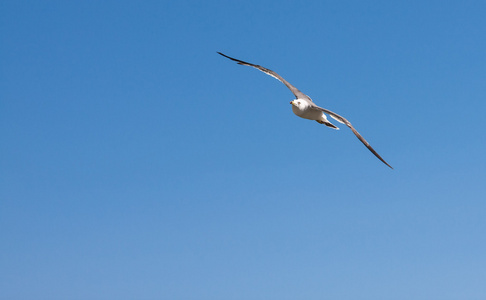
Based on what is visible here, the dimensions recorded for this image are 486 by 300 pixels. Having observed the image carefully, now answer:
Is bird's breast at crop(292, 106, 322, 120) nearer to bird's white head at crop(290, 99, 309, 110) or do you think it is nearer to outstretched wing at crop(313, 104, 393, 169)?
bird's white head at crop(290, 99, 309, 110)

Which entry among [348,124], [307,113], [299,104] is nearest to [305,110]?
[307,113]

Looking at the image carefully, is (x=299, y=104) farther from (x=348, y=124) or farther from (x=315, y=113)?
(x=348, y=124)

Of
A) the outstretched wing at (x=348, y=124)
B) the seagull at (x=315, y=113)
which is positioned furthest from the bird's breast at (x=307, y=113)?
the outstretched wing at (x=348, y=124)

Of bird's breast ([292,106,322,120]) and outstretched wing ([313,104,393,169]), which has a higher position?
bird's breast ([292,106,322,120])

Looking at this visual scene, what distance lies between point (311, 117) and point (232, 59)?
12150mm

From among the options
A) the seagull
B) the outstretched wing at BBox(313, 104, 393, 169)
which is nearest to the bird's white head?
the seagull

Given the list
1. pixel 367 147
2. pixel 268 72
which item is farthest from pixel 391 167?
pixel 268 72

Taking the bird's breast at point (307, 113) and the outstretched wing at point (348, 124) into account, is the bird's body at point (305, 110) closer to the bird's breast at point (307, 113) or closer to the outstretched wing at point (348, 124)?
the bird's breast at point (307, 113)

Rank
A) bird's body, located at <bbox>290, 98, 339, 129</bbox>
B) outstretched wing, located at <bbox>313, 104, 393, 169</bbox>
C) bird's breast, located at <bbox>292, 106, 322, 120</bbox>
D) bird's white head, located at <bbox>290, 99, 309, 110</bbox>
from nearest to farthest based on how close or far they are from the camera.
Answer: outstretched wing, located at <bbox>313, 104, 393, 169</bbox>
bird's white head, located at <bbox>290, 99, 309, 110</bbox>
bird's body, located at <bbox>290, 98, 339, 129</bbox>
bird's breast, located at <bbox>292, 106, 322, 120</bbox>

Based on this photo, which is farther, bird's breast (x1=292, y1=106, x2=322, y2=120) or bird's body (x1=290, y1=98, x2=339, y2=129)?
bird's breast (x1=292, y1=106, x2=322, y2=120)

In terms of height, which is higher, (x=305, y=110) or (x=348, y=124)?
(x=305, y=110)

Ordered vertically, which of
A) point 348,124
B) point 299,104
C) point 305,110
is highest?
point 299,104

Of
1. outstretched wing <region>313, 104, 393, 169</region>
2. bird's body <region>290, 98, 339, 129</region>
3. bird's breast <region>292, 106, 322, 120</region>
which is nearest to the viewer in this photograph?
outstretched wing <region>313, 104, 393, 169</region>

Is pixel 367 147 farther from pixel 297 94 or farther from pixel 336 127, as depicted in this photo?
pixel 297 94
